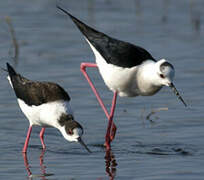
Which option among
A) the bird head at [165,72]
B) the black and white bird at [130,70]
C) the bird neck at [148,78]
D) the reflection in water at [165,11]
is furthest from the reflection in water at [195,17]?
the bird head at [165,72]

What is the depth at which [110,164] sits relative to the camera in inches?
330

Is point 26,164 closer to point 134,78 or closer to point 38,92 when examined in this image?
point 38,92

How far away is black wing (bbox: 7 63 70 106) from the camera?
8.64m

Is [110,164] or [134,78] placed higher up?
[134,78]

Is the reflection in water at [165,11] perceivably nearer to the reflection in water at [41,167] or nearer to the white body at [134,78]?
the white body at [134,78]

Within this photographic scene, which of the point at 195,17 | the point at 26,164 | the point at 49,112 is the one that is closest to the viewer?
the point at 26,164

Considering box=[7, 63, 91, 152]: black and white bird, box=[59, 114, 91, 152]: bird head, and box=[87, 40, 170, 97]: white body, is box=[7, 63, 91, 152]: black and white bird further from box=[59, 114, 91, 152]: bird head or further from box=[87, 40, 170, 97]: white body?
box=[87, 40, 170, 97]: white body

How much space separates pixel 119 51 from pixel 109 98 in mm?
1624

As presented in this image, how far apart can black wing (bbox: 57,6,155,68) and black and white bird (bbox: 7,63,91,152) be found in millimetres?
847

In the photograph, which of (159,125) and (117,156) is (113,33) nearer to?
(159,125)

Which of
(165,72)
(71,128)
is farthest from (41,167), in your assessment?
(165,72)

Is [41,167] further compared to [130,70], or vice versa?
[130,70]

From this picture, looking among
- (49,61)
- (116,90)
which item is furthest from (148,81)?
(49,61)

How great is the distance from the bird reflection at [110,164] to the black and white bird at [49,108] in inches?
13.5
